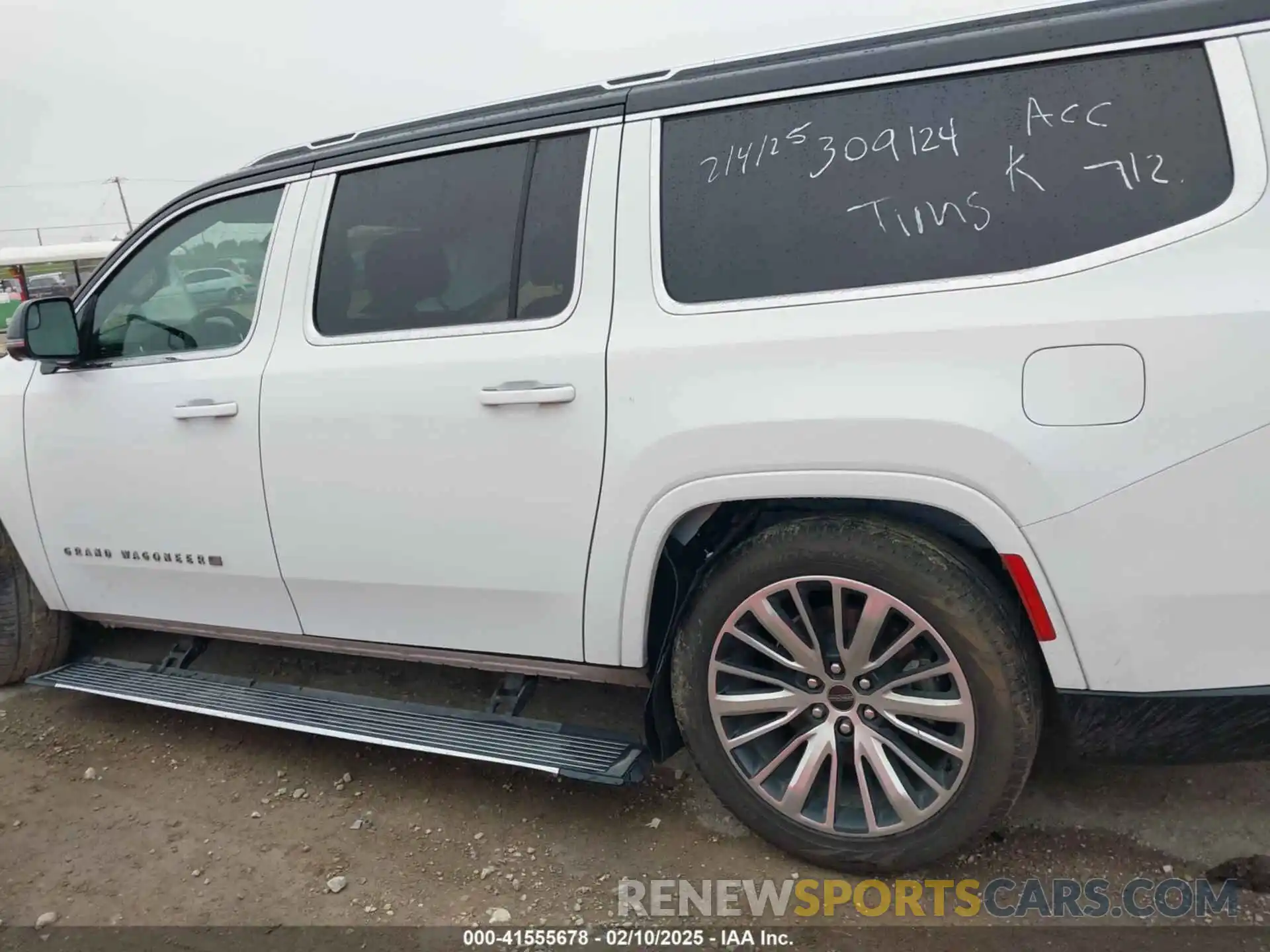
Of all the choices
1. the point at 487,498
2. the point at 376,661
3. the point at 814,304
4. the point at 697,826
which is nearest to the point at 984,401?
the point at 814,304

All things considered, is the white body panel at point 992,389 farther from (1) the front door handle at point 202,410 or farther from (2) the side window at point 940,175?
(1) the front door handle at point 202,410

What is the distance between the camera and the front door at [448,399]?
93.7 inches

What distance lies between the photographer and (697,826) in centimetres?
261

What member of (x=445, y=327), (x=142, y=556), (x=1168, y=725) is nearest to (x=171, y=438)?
(x=142, y=556)

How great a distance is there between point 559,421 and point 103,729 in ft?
8.04

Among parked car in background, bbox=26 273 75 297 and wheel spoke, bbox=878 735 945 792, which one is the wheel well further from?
parked car in background, bbox=26 273 75 297

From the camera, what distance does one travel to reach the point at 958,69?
2025 millimetres

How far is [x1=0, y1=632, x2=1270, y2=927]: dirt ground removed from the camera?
93.7 inches

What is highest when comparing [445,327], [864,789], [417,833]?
[445,327]

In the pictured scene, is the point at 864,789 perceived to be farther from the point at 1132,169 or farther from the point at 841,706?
the point at 1132,169

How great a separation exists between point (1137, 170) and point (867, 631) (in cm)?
116

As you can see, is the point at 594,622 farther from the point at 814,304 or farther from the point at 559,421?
the point at 814,304

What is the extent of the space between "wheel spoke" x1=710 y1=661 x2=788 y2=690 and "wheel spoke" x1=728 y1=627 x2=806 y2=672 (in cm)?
5

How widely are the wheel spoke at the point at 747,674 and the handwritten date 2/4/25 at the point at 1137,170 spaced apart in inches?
54.1
